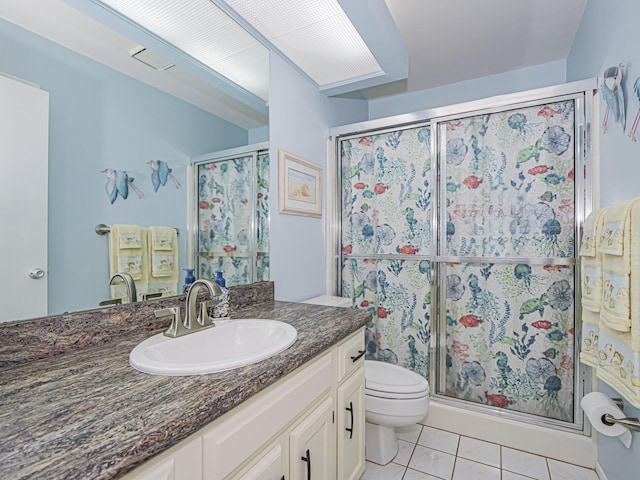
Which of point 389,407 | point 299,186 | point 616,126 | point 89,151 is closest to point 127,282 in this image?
point 89,151

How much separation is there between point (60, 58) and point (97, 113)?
16 cm

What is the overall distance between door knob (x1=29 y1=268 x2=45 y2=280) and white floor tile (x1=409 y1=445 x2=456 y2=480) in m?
1.85

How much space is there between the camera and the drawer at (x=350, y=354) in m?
1.29

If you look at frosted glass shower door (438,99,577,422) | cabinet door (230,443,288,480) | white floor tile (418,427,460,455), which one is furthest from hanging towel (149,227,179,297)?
white floor tile (418,427,460,455)

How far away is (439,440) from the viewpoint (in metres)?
1.97

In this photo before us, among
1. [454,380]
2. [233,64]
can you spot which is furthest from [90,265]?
[454,380]

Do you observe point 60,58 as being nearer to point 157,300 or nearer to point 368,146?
point 157,300

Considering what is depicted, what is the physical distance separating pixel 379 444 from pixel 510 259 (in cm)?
126

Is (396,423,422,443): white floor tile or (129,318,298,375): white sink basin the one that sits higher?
(129,318,298,375): white sink basin

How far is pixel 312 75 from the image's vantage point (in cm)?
209

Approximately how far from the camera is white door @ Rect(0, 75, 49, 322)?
0.84 m

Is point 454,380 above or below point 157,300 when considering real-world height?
below

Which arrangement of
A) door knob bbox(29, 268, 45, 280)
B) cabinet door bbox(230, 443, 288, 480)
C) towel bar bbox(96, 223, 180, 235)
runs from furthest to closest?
towel bar bbox(96, 223, 180, 235) → door knob bbox(29, 268, 45, 280) → cabinet door bbox(230, 443, 288, 480)

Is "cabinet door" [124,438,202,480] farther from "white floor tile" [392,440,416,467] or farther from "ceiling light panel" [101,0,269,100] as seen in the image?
"white floor tile" [392,440,416,467]
